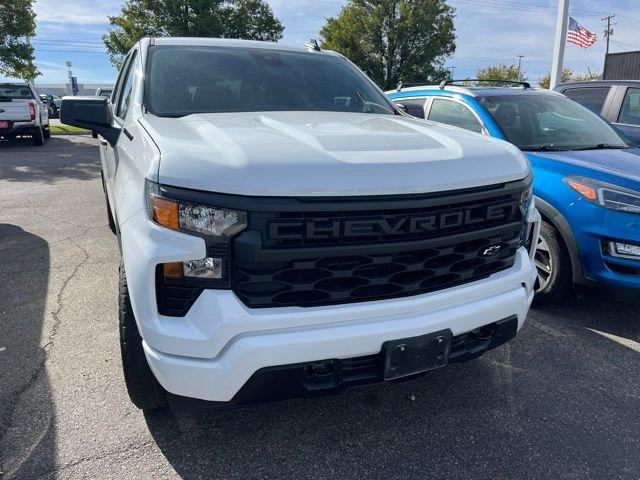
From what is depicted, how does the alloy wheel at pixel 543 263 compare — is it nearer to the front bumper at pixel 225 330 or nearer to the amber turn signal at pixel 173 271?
the front bumper at pixel 225 330

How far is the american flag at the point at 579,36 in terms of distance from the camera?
54.2 feet

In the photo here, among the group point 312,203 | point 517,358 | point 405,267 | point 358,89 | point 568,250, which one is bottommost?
point 517,358

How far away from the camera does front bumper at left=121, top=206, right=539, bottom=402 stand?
1.76 metres

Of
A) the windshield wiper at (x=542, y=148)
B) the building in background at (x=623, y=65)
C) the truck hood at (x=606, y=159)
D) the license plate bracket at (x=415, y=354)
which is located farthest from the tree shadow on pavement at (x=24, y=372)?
the building in background at (x=623, y=65)

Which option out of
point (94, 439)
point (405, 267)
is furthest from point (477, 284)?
point (94, 439)

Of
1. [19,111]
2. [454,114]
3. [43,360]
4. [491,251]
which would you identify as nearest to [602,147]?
[454,114]

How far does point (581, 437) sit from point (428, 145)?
5.18ft

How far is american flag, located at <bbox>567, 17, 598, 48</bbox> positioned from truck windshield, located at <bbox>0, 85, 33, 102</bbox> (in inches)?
670

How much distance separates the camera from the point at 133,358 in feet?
6.86

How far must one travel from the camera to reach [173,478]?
2064 millimetres

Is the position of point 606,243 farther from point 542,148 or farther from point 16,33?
point 16,33

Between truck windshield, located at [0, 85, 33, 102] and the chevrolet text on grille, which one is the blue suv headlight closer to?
the chevrolet text on grille

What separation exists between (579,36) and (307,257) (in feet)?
61.0

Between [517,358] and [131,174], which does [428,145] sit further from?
[517,358]
